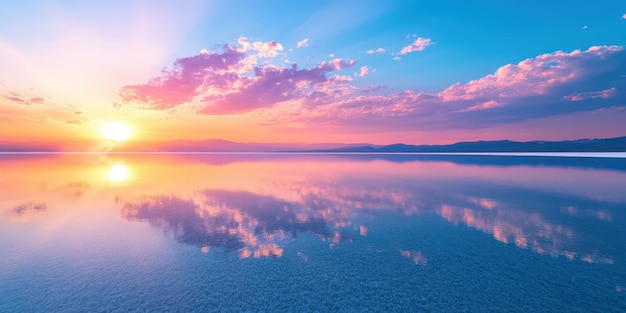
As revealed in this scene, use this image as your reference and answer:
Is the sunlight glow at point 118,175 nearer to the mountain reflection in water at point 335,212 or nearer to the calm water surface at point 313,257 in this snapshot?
the mountain reflection in water at point 335,212

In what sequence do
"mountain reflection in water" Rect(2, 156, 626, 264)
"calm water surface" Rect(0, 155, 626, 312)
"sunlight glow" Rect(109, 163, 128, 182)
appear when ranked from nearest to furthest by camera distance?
"calm water surface" Rect(0, 155, 626, 312)
"mountain reflection in water" Rect(2, 156, 626, 264)
"sunlight glow" Rect(109, 163, 128, 182)

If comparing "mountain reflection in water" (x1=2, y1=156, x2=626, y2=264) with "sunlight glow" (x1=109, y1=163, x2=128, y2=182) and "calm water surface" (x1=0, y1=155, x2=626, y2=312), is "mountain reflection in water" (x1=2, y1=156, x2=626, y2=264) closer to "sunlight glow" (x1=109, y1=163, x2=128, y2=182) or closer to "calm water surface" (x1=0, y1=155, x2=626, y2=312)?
"calm water surface" (x1=0, y1=155, x2=626, y2=312)

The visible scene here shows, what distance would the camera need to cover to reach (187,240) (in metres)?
9.46

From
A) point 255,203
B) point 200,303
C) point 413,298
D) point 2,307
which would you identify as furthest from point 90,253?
point 413,298

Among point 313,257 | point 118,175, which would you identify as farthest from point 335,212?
point 118,175

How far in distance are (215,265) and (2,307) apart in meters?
4.21

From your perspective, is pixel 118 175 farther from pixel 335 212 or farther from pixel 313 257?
pixel 313 257

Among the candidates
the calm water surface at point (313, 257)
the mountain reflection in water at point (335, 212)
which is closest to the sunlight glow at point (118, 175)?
the mountain reflection in water at point (335, 212)

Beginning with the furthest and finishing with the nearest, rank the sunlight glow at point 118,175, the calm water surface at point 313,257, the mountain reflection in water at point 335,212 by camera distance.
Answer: the sunlight glow at point 118,175
the mountain reflection in water at point 335,212
the calm water surface at point 313,257

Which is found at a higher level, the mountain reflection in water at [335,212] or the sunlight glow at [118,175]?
the sunlight glow at [118,175]

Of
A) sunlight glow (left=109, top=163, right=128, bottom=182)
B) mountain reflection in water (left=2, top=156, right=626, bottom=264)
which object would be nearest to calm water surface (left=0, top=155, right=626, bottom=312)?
mountain reflection in water (left=2, top=156, right=626, bottom=264)

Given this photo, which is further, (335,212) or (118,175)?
(118,175)

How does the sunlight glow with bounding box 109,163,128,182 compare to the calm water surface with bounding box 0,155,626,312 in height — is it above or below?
above

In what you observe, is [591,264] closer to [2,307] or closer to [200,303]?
[200,303]
